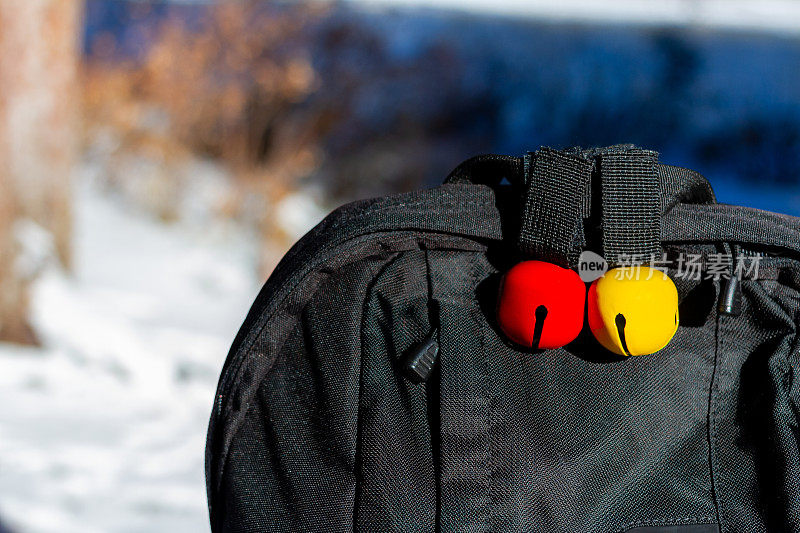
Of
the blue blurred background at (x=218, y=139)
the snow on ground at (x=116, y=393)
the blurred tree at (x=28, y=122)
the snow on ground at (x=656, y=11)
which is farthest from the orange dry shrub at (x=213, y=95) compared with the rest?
the blurred tree at (x=28, y=122)

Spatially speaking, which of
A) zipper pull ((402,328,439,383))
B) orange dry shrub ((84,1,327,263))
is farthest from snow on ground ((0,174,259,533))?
zipper pull ((402,328,439,383))

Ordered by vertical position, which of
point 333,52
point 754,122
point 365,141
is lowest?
point 754,122

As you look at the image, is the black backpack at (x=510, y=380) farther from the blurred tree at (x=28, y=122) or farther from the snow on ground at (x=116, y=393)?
the blurred tree at (x=28, y=122)

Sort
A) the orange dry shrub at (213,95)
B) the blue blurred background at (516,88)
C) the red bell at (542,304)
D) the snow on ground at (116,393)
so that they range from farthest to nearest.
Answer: the blue blurred background at (516,88), the orange dry shrub at (213,95), the snow on ground at (116,393), the red bell at (542,304)

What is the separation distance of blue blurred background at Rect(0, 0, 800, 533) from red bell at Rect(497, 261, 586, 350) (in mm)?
1472

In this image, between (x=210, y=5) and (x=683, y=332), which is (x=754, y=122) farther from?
(x=683, y=332)

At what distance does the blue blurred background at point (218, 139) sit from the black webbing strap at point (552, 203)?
151 cm

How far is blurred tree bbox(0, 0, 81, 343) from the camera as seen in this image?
281 cm

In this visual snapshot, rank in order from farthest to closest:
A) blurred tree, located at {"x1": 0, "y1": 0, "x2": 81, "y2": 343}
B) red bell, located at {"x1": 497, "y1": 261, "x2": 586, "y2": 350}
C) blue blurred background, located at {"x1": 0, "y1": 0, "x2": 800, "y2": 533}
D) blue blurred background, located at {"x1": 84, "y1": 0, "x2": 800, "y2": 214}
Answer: blue blurred background, located at {"x1": 84, "y1": 0, "x2": 800, "y2": 214} → blurred tree, located at {"x1": 0, "y1": 0, "x2": 81, "y2": 343} → blue blurred background, located at {"x1": 0, "y1": 0, "x2": 800, "y2": 533} → red bell, located at {"x1": 497, "y1": 261, "x2": 586, "y2": 350}

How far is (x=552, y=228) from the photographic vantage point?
35.3 inches

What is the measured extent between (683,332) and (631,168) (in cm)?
24

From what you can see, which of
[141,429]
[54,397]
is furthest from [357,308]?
[54,397]

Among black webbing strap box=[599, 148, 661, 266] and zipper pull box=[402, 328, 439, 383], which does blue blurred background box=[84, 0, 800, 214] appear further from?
zipper pull box=[402, 328, 439, 383]

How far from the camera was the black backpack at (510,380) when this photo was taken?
91cm
